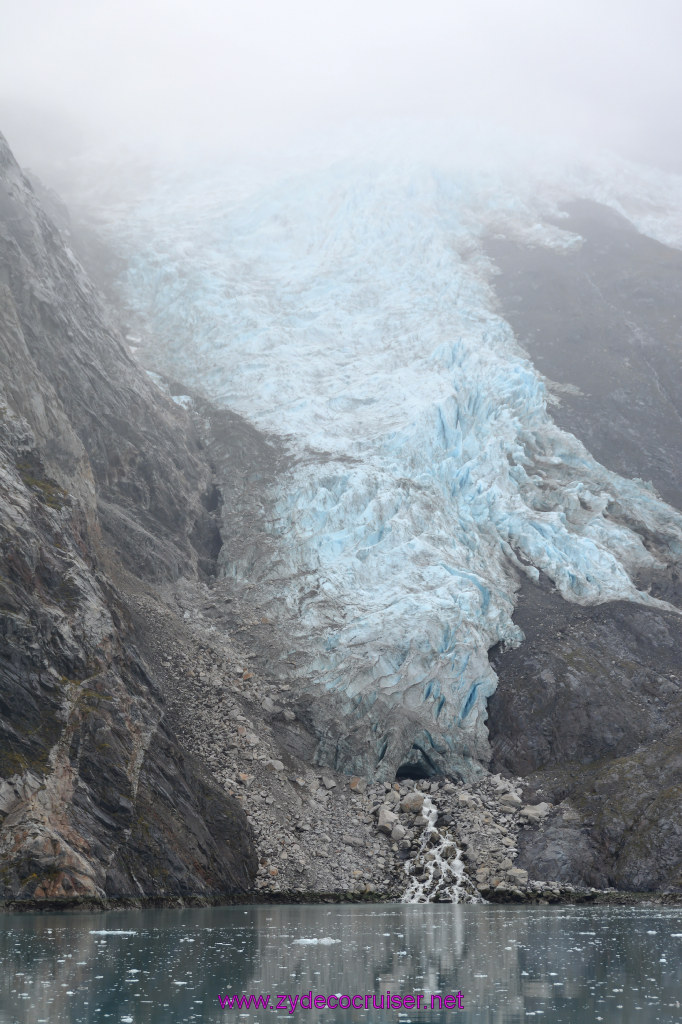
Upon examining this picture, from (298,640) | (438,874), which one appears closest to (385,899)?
(438,874)

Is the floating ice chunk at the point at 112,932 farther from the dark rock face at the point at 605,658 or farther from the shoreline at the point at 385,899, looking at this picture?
the dark rock face at the point at 605,658

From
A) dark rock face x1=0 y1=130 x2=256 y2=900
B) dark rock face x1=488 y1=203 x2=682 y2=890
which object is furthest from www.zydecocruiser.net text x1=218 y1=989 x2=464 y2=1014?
dark rock face x1=488 y1=203 x2=682 y2=890

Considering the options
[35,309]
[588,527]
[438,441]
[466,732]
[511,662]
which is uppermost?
[35,309]

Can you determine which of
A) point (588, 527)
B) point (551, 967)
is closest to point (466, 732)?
point (588, 527)

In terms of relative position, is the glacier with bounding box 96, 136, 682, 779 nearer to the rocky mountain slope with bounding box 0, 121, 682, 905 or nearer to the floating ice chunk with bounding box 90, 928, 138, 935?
the rocky mountain slope with bounding box 0, 121, 682, 905

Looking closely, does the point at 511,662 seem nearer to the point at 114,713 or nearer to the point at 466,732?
the point at 466,732

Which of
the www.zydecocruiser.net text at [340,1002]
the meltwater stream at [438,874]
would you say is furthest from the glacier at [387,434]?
the www.zydecocruiser.net text at [340,1002]
